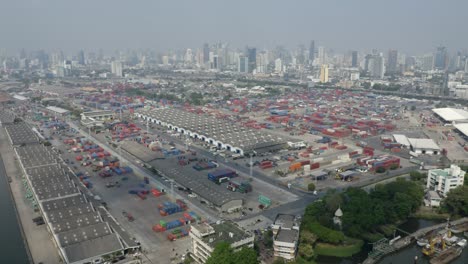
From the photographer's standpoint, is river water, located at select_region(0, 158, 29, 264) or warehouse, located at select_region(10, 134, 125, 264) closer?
warehouse, located at select_region(10, 134, 125, 264)

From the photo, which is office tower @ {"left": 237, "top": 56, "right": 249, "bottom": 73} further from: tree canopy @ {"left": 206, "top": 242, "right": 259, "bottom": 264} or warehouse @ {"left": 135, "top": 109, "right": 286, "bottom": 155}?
tree canopy @ {"left": 206, "top": 242, "right": 259, "bottom": 264}

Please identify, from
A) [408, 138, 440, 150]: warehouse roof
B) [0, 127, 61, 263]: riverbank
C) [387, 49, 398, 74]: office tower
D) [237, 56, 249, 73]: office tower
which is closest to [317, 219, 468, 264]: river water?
[0, 127, 61, 263]: riverbank

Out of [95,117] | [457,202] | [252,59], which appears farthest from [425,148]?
[252,59]

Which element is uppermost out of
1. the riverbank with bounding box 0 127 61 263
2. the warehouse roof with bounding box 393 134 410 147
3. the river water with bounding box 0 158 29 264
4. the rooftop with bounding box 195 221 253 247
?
the rooftop with bounding box 195 221 253 247

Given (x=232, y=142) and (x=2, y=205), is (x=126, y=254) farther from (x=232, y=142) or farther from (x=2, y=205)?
(x=232, y=142)

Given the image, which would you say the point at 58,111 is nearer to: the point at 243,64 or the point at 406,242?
the point at 406,242

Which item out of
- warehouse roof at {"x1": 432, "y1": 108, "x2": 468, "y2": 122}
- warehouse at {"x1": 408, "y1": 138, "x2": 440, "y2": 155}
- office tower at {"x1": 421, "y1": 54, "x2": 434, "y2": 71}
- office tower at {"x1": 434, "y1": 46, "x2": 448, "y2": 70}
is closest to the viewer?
warehouse at {"x1": 408, "y1": 138, "x2": 440, "y2": 155}
